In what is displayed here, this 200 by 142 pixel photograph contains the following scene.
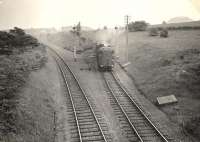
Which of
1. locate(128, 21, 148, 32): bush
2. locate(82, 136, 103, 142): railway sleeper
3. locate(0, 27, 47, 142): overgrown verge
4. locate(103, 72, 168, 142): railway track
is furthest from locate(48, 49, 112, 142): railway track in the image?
locate(128, 21, 148, 32): bush

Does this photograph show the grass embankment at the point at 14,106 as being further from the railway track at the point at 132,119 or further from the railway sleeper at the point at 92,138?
the railway track at the point at 132,119

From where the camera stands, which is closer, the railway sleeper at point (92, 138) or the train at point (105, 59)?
the railway sleeper at point (92, 138)

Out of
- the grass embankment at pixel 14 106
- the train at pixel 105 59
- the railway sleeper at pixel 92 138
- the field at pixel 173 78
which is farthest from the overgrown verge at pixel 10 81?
the field at pixel 173 78

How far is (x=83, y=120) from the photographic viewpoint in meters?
20.4

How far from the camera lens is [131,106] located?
2339 cm

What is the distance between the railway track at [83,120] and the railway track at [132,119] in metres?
1.74

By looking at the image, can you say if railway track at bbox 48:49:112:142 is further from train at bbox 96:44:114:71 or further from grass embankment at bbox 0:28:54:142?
train at bbox 96:44:114:71

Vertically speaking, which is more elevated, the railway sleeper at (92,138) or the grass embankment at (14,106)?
the grass embankment at (14,106)

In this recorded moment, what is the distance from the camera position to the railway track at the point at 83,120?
1784 cm

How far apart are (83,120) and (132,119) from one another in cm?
383

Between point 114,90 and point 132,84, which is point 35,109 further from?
point 132,84

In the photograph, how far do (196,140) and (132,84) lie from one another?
44.0 ft

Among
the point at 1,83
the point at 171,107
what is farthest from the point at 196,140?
the point at 1,83

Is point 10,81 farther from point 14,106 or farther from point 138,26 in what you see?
point 138,26
